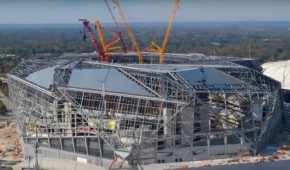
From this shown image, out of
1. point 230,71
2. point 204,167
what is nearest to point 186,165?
point 204,167

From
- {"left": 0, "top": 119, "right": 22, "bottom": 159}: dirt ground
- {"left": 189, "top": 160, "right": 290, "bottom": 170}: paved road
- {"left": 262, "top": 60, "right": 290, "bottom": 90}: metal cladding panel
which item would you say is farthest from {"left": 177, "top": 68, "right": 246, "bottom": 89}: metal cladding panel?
{"left": 262, "top": 60, "right": 290, "bottom": 90}: metal cladding panel

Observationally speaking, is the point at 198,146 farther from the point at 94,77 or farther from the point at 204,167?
the point at 94,77

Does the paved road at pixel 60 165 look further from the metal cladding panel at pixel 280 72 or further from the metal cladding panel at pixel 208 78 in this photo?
the metal cladding panel at pixel 280 72

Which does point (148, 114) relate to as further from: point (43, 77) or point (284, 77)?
point (284, 77)

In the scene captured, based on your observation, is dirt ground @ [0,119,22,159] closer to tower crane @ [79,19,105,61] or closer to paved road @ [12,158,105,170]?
paved road @ [12,158,105,170]

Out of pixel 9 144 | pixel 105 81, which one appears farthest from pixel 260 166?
pixel 9 144
